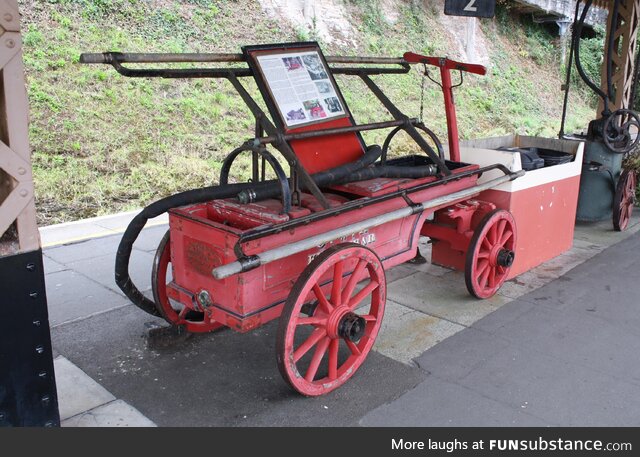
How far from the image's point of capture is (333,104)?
13.4 ft

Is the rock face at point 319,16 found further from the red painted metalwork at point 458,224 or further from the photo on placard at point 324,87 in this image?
the photo on placard at point 324,87

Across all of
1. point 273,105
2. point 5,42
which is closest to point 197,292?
point 273,105

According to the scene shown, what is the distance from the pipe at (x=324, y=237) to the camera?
272cm

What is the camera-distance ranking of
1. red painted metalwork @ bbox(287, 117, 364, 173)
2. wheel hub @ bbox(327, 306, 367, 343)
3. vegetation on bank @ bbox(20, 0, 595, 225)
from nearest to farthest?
wheel hub @ bbox(327, 306, 367, 343)
red painted metalwork @ bbox(287, 117, 364, 173)
vegetation on bank @ bbox(20, 0, 595, 225)

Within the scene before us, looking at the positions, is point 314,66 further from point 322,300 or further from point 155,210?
point 322,300

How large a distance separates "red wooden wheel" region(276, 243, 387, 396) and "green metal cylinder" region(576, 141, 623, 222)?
13.4 feet

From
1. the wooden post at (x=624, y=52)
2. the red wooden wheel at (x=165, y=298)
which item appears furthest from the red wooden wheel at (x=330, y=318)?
the wooden post at (x=624, y=52)

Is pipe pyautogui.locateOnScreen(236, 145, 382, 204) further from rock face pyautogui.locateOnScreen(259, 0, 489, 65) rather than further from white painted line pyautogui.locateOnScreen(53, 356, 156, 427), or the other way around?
rock face pyautogui.locateOnScreen(259, 0, 489, 65)

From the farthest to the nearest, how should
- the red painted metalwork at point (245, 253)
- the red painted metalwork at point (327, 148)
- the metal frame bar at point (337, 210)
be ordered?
the red painted metalwork at point (327, 148)
the red painted metalwork at point (245, 253)
the metal frame bar at point (337, 210)

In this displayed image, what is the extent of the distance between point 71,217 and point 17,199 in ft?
15.9

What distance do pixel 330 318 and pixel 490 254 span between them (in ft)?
6.10

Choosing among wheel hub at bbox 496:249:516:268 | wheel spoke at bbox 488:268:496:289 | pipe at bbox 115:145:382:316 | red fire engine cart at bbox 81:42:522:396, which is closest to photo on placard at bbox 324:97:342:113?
red fire engine cart at bbox 81:42:522:396

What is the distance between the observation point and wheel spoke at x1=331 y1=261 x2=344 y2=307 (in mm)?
3209

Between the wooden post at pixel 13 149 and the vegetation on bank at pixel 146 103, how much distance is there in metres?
4.64
